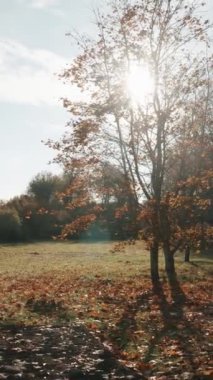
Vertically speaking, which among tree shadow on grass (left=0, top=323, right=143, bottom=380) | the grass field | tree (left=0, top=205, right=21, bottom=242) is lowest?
tree shadow on grass (left=0, top=323, right=143, bottom=380)

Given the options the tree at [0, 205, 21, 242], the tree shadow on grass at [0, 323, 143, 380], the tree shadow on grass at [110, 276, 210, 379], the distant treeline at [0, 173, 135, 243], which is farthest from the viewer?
the distant treeline at [0, 173, 135, 243]

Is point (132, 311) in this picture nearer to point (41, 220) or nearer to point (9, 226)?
point (9, 226)

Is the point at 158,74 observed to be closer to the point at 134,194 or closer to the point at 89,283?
the point at 134,194

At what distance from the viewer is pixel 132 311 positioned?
15875 mm

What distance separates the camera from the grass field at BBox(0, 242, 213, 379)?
408 inches

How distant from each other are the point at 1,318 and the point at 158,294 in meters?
7.81

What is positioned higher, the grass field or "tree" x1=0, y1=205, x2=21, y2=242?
"tree" x1=0, y1=205, x2=21, y2=242

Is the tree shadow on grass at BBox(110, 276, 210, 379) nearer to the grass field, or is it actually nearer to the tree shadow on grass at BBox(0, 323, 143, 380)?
the grass field

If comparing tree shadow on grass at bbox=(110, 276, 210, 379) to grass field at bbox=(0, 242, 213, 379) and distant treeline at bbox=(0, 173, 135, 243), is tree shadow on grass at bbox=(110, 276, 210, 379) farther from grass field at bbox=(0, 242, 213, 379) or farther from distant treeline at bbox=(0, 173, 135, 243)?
distant treeline at bbox=(0, 173, 135, 243)

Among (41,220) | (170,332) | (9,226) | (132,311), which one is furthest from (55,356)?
(41,220)

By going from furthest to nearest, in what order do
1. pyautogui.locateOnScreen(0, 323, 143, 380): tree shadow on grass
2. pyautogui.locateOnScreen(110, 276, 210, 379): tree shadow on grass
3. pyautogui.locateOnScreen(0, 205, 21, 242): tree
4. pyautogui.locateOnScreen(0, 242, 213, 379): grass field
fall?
pyautogui.locateOnScreen(0, 205, 21, 242): tree < pyautogui.locateOnScreen(0, 242, 213, 379): grass field < pyautogui.locateOnScreen(110, 276, 210, 379): tree shadow on grass < pyautogui.locateOnScreen(0, 323, 143, 380): tree shadow on grass

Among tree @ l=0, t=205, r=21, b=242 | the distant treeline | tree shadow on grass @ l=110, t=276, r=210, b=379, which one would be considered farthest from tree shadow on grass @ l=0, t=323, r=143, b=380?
tree @ l=0, t=205, r=21, b=242

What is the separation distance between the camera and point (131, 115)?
72.9ft

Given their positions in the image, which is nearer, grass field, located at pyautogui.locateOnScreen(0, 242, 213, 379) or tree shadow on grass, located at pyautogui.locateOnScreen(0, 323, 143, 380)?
tree shadow on grass, located at pyautogui.locateOnScreen(0, 323, 143, 380)
